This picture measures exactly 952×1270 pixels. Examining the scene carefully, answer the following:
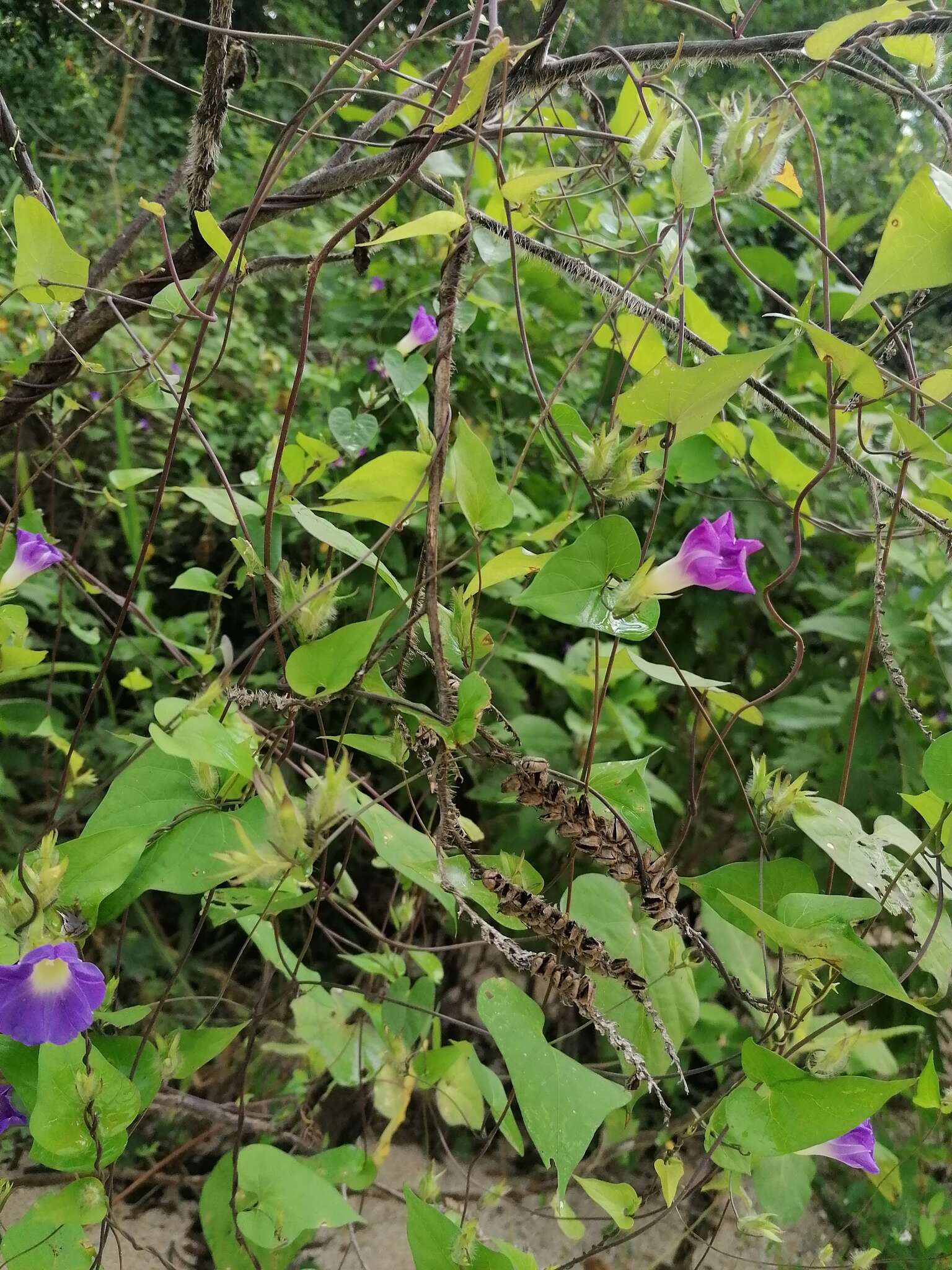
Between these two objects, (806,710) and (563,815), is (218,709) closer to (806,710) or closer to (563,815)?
(563,815)

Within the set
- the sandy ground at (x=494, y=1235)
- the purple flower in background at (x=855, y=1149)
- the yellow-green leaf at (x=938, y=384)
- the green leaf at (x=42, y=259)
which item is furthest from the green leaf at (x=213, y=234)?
the sandy ground at (x=494, y=1235)

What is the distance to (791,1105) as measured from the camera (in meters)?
0.39

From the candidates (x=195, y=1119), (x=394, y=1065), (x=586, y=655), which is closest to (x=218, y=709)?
(x=394, y=1065)

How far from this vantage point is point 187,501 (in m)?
1.28

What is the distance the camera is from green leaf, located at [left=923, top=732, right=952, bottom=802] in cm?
39

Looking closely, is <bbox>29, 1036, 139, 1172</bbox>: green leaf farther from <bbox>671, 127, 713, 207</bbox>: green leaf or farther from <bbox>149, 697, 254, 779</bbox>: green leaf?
<bbox>671, 127, 713, 207</bbox>: green leaf

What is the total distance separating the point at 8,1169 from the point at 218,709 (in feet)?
2.23

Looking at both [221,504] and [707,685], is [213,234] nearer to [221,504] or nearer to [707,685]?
[221,504]

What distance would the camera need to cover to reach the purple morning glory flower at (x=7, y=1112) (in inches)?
17.7

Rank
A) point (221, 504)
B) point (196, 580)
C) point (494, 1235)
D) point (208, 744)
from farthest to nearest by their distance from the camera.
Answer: point (494, 1235) → point (196, 580) → point (221, 504) → point (208, 744)

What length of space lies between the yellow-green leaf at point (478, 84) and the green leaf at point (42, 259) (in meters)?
0.22

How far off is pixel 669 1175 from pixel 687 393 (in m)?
0.44

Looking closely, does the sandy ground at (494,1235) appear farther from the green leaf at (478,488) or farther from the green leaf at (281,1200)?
the green leaf at (478,488)

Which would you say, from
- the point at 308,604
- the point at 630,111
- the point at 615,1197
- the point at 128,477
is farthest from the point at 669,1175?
the point at 630,111
